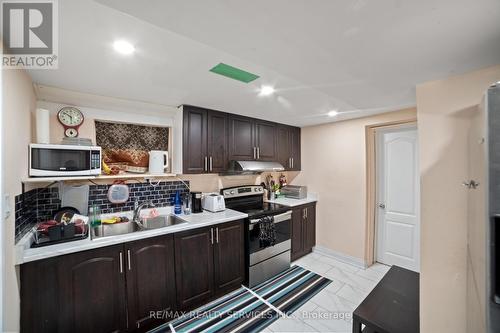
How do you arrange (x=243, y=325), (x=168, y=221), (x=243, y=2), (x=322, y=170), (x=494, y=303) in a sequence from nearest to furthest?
(x=494, y=303), (x=243, y=2), (x=243, y=325), (x=168, y=221), (x=322, y=170)

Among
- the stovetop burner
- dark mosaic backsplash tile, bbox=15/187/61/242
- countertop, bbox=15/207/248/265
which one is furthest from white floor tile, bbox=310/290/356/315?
dark mosaic backsplash tile, bbox=15/187/61/242

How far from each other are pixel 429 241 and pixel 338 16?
5.15 ft

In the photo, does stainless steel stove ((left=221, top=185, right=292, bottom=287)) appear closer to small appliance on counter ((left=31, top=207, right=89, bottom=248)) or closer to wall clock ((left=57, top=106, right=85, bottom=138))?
small appliance on counter ((left=31, top=207, right=89, bottom=248))

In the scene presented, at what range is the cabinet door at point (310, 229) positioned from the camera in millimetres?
3291

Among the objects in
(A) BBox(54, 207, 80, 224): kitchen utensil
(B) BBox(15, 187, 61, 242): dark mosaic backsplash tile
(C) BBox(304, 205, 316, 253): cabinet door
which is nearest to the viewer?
(B) BBox(15, 187, 61, 242): dark mosaic backsplash tile

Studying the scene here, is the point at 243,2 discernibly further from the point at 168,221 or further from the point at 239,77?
the point at 168,221

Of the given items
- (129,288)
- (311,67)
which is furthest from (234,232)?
(311,67)

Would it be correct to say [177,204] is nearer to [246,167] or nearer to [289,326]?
[246,167]

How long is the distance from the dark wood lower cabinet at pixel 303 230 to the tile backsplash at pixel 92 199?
1755 mm

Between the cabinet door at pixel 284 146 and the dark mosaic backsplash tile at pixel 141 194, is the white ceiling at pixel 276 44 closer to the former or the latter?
the dark mosaic backsplash tile at pixel 141 194

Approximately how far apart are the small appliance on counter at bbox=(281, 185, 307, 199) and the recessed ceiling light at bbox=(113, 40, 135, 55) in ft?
9.83

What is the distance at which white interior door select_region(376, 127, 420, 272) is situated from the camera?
9.01 ft

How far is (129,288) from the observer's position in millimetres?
1685

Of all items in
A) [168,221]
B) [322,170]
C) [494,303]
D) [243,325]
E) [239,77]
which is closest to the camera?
[494,303]
